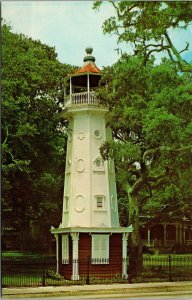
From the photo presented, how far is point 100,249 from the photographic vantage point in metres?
16.8

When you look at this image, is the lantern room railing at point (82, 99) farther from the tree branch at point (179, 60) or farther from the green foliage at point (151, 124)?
the tree branch at point (179, 60)

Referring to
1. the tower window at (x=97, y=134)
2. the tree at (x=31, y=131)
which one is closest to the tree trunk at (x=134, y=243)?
the tower window at (x=97, y=134)

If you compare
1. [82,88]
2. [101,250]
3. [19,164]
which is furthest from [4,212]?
[82,88]

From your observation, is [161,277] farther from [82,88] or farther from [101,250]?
[82,88]

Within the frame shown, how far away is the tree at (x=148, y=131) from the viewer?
51.1ft

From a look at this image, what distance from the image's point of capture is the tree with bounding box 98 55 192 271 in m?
15.6

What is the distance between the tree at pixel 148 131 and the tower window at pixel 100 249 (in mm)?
582

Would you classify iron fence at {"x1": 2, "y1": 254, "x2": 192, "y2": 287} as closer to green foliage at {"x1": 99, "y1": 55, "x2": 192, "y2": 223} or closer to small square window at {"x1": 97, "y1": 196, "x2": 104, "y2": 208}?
small square window at {"x1": 97, "y1": 196, "x2": 104, "y2": 208}

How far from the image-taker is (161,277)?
15.8 m

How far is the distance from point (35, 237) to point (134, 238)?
2.29 m

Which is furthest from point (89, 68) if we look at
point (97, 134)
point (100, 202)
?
point (100, 202)

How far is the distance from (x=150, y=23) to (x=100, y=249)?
5.18m

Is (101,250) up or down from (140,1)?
down

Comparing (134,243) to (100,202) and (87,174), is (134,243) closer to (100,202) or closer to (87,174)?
(100,202)
